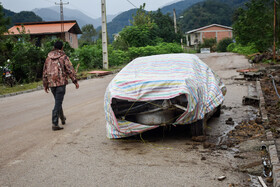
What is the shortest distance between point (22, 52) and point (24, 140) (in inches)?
558

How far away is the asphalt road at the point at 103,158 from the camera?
14.1ft

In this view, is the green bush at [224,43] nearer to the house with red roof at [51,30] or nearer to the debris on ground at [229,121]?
the house with red roof at [51,30]

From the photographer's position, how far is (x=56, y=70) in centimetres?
747

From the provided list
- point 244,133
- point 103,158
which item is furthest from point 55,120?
point 244,133

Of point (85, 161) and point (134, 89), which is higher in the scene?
point (134, 89)

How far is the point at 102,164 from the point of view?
4.95 metres

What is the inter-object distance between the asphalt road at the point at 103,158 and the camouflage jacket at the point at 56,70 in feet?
3.50

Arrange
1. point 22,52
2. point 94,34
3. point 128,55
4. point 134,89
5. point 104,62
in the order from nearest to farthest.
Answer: point 134,89 → point 22,52 → point 104,62 → point 128,55 → point 94,34

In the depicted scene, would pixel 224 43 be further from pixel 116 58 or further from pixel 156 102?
pixel 156 102

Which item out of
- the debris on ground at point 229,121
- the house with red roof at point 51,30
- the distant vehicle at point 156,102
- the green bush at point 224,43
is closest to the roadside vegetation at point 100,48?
the distant vehicle at point 156,102

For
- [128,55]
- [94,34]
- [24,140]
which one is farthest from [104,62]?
[94,34]

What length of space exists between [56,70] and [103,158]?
9.71 ft

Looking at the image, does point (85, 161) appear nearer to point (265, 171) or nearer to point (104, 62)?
point (265, 171)

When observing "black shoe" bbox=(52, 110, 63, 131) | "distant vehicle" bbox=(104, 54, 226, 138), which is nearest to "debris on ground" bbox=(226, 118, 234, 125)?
"distant vehicle" bbox=(104, 54, 226, 138)
